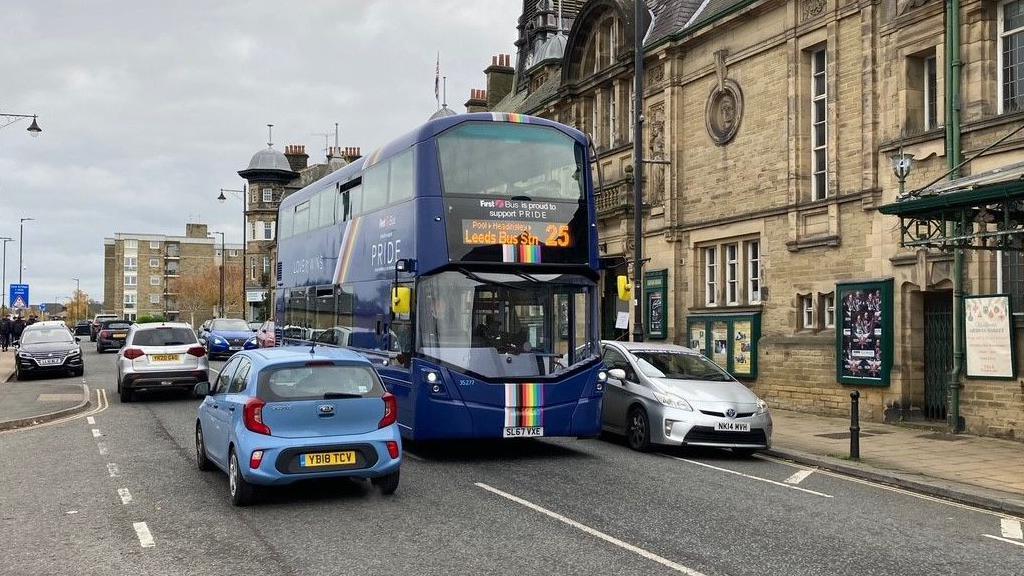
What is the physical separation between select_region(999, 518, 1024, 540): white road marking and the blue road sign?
1534 inches

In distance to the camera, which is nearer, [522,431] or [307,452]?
[307,452]

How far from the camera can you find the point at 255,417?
8805 millimetres

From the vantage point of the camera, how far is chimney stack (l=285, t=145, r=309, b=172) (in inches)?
3236

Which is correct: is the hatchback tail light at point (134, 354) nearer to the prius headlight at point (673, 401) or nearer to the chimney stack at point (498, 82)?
the prius headlight at point (673, 401)

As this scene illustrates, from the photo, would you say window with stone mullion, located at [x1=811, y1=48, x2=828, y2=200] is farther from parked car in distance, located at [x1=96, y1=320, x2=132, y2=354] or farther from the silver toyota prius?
parked car in distance, located at [x1=96, y1=320, x2=132, y2=354]

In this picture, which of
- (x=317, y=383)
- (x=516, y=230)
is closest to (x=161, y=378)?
(x=516, y=230)

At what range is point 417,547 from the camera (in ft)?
24.0

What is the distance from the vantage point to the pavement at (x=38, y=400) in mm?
16359

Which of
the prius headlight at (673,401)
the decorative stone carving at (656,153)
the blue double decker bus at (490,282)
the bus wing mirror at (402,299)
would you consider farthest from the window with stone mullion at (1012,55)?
the bus wing mirror at (402,299)

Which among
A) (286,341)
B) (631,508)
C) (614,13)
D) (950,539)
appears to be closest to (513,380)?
(631,508)

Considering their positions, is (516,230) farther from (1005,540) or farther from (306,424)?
(1005,540)

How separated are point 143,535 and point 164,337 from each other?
43.0 ft

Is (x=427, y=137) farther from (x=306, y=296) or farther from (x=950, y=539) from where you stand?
(x=950, y=539)

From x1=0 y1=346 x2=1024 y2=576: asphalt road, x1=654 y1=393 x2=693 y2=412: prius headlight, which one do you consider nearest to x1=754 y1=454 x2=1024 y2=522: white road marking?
x1=0 y1=346 x2=1024 y2=576: asphalt road
